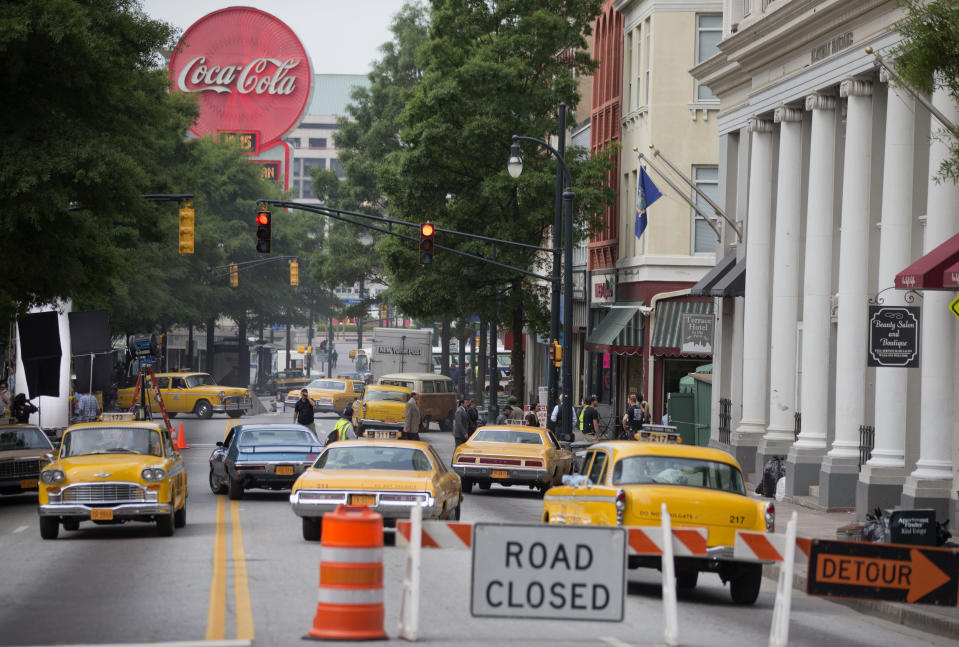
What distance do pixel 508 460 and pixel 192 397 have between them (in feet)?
126

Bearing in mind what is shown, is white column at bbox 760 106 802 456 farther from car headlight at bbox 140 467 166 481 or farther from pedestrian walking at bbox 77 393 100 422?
pedestrian walking at bbox 77 393 100 422

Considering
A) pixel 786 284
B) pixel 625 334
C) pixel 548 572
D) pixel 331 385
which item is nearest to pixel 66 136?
pixel 786 284

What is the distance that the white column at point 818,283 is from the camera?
100 feet

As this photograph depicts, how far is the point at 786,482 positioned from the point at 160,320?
5063 cm

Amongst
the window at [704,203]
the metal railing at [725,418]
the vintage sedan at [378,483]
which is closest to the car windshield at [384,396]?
the window at [704,203]

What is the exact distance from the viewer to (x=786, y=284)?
3331 cm

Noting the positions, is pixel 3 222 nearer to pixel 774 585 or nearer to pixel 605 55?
pixel 774 585

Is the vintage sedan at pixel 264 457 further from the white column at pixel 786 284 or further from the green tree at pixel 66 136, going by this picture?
the white column at pixel 786 284

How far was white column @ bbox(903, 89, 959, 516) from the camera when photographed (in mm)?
24344

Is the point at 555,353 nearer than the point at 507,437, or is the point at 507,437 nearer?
the point at 507,437

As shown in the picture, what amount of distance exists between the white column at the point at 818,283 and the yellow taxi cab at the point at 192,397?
130 feet

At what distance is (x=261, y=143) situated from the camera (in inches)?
4683

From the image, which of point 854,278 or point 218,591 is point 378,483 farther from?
point 854,278

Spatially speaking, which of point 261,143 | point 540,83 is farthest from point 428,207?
point 261,143
